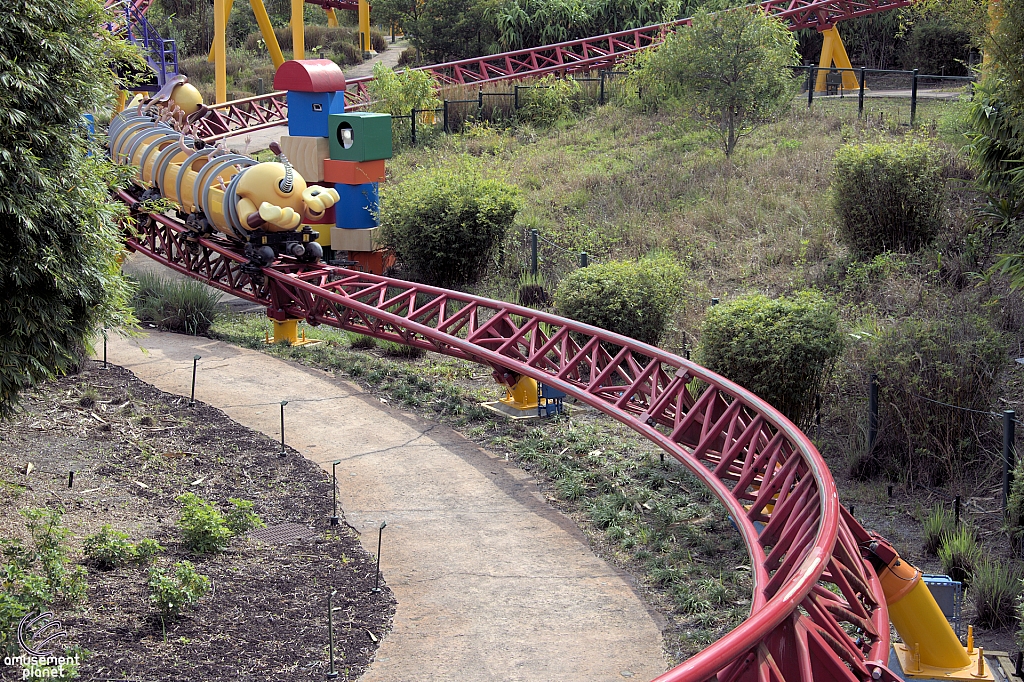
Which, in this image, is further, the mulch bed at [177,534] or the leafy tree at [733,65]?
the leafy tree at [733,65]

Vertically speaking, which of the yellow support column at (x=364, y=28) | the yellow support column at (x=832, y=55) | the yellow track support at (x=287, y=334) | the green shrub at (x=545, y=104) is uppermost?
the yellow support column at (x=364, y=28)

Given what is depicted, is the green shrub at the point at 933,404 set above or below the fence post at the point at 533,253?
below

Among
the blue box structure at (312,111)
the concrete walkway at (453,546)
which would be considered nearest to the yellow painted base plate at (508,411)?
the concrete walkway at (453,546)

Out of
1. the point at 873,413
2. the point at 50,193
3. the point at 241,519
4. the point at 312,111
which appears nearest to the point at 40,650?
the point at 241,519

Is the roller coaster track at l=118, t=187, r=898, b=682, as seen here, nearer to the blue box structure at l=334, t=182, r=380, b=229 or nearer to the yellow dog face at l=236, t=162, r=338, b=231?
the yellow dog face at l=236, t=162, r=338, b=231

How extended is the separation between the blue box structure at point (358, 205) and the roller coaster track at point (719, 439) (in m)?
1.27

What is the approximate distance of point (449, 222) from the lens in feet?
52.8

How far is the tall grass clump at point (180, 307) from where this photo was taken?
15273mm

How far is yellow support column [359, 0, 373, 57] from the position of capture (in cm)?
3800

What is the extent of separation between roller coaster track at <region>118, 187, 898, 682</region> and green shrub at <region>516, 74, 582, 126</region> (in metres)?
8.55

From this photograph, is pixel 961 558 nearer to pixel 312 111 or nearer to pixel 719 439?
pixel 719 439

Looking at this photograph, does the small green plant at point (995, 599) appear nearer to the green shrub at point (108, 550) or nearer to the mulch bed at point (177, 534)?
the mulch bed at point (177, 534)

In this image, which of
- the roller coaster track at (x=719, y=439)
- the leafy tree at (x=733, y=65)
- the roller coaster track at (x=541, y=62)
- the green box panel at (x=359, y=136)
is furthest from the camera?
the roller coaster track at (x=541, y=62)

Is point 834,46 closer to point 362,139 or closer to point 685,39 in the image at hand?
point 685,39
